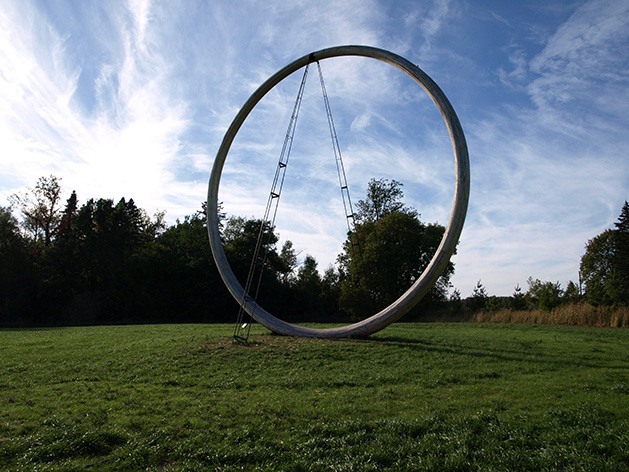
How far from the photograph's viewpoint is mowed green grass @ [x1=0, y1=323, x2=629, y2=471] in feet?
13.6

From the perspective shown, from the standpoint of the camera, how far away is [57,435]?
478 centimetres

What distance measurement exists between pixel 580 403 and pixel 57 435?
6.34 meters

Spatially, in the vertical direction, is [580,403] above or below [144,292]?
below

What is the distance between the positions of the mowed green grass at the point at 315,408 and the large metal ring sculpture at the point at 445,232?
3.26 ft

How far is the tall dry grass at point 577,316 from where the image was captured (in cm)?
1792

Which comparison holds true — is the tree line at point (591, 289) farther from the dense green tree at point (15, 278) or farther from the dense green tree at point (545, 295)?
the dense green tree at point (15, 278)

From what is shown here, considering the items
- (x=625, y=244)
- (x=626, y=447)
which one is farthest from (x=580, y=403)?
(x=625, y=244)

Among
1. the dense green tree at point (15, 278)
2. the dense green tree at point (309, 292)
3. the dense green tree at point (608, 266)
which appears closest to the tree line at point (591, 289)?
the dense green tree at point (608, 266)

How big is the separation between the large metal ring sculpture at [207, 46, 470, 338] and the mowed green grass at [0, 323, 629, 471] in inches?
39.1

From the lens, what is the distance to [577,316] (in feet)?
62.7

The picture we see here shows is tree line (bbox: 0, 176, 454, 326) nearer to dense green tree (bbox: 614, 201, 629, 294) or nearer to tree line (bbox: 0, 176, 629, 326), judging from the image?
tree line (bbox: 0, 176, 629, 326)

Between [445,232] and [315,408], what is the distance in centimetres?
558

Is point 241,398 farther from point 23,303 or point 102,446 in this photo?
point 23,303

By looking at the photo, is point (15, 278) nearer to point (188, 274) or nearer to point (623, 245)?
point (188, 274)
